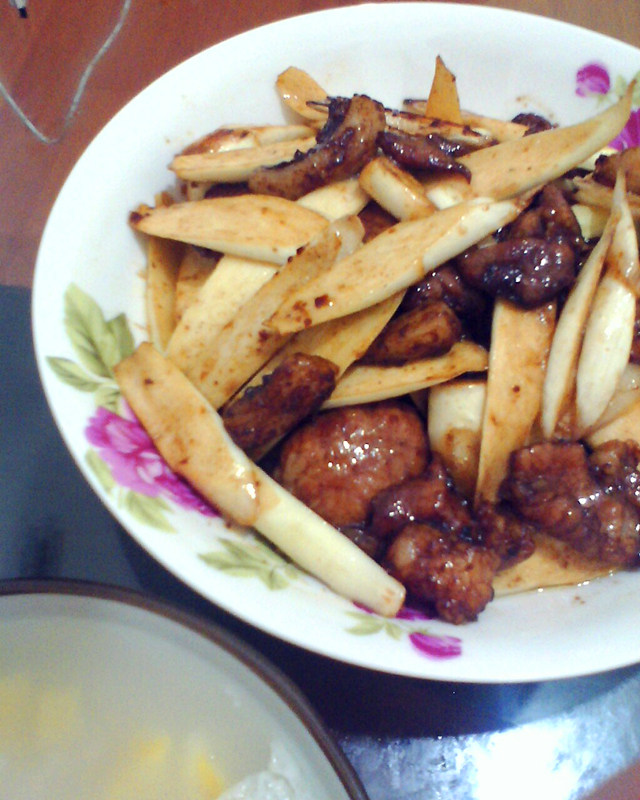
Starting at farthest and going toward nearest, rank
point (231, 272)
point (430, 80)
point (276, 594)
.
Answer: point (430, 80)
point (231, 272)
point (276, 594)

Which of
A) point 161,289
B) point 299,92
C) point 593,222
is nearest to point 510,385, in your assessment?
point 593,222

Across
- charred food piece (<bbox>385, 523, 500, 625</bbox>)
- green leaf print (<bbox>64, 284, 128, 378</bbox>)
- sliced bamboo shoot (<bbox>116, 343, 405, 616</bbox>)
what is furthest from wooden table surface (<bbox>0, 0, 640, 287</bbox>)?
charred food piece (<bbox>385, 523, 500, 625</bbox>)

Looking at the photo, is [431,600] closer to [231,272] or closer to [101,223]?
[231,272]

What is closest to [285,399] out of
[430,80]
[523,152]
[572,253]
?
[572,253]

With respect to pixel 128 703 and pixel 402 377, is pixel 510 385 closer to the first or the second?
pixel 402 377

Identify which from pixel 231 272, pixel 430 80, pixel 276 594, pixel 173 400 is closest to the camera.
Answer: pixel 276 594

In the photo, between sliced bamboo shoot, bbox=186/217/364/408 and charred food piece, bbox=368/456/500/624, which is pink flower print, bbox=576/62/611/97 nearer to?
sliced bamboo shoot, bbox=186/217/364/408
